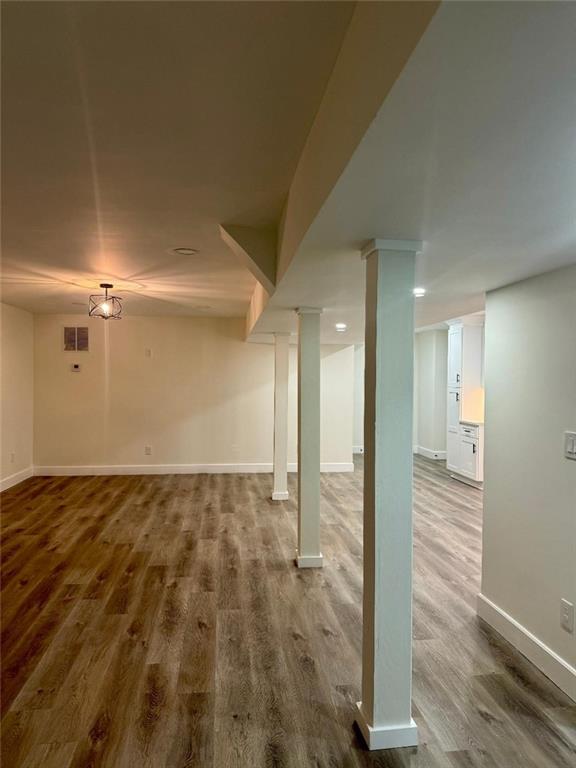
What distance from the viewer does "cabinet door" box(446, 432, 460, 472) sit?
289 inches

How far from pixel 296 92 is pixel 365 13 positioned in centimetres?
46

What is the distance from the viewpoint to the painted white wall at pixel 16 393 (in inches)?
242

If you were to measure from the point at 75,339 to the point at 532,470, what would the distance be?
644 cm

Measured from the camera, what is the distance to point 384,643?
1.96 m

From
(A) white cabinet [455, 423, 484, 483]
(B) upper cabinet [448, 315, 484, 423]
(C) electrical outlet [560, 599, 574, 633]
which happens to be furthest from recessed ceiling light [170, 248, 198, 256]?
(B) upper cabinet [448, 315, 484, 423]


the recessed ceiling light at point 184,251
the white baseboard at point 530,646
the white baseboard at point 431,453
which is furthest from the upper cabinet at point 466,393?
Answer: the recessed ceiling light at point 184,251

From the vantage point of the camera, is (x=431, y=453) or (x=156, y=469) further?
(x=431, y=453)

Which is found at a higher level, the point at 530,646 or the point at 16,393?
the point at 16,393

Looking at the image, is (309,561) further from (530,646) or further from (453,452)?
(453,452)

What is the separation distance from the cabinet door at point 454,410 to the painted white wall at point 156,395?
2.00m

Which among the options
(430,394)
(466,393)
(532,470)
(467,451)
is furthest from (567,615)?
(430,394)

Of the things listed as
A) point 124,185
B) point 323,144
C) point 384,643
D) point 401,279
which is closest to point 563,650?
point 384,643

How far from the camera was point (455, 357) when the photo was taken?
7559 mm

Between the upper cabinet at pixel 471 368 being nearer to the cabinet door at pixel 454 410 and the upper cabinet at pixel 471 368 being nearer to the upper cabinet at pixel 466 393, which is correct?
the upper cabinet at pixel 466 393
